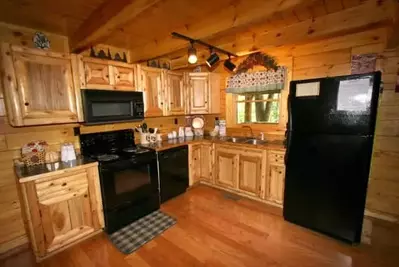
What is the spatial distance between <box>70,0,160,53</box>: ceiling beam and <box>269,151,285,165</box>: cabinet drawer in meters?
2.27

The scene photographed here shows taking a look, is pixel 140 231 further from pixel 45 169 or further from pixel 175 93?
pixel 175 93

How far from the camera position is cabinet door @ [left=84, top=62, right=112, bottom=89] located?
7.53 feet

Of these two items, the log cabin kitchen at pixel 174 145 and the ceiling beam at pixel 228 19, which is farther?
the log cabin kitchen at pixel 174 145

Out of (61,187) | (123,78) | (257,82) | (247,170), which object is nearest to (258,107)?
(257,82)

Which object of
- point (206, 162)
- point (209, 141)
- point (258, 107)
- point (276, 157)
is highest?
point (258, 107)

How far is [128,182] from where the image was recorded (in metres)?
2.43

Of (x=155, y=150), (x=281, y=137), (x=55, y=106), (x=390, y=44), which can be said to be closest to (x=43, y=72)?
(x=55, y=106)

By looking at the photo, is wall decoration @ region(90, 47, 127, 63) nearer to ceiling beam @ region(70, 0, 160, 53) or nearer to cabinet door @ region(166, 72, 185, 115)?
ceiling beam @ region(70, 0, 160, 53)

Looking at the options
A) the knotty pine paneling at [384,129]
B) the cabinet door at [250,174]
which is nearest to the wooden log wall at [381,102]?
the knotty pine paneling at [384,129]

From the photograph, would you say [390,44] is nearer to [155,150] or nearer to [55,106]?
[155,150]

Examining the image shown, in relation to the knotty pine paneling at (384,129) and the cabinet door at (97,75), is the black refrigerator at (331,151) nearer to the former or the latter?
the knotty pine paneling at (384,129)

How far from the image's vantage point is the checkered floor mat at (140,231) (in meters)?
2.11

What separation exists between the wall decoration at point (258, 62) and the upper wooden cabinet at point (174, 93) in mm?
1055

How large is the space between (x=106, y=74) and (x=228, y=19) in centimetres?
164
